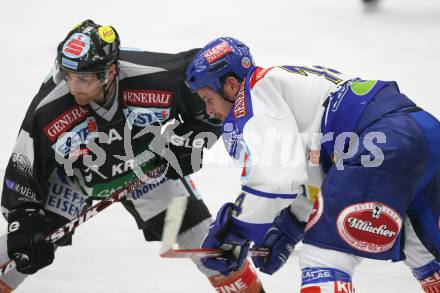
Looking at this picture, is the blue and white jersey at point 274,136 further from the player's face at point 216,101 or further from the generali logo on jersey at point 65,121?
the generali logo on jersey at point 65,121

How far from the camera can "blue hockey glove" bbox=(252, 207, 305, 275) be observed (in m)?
3.31

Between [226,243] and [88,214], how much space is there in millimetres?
865

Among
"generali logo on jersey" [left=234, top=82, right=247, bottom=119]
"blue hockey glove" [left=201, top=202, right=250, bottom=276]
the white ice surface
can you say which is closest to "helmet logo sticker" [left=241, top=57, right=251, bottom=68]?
"generali logo on jersey" [left=234, top=82, right=247, bottom=119]

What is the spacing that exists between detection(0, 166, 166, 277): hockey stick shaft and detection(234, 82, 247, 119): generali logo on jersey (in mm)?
999

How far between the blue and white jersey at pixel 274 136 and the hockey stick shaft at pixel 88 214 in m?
0.90

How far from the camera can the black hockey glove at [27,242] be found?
3299 mm

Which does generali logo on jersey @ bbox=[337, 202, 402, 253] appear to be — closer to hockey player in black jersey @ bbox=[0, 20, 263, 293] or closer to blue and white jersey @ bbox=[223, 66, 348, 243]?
blue and white jersey @ bbox=[223, 66, 348, 243]

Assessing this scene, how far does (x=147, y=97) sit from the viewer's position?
3453 mm

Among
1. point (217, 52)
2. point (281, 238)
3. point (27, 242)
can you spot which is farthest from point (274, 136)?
point (27, 242)

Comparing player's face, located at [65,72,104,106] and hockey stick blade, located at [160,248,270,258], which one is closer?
hockey stick blade, located at [160,248,270,258]

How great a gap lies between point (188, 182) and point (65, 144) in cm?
74

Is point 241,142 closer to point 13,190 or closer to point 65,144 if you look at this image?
point 65,144

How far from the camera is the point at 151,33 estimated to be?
7402mm

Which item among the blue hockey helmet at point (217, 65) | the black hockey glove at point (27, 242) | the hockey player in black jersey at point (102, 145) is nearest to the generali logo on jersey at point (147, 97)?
the hockey player in black jersey at point (102, 145)
